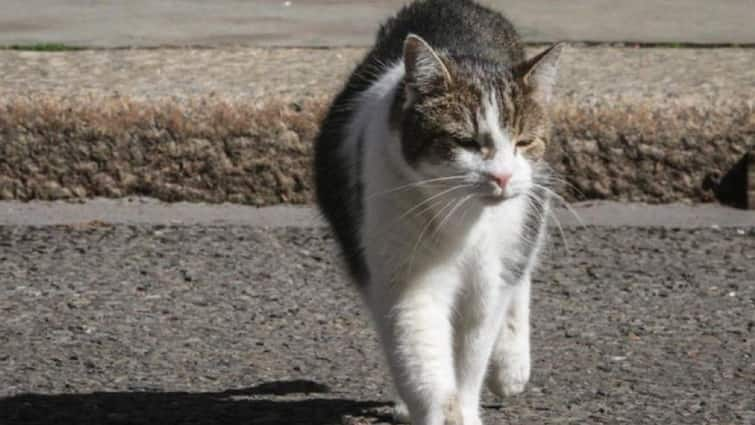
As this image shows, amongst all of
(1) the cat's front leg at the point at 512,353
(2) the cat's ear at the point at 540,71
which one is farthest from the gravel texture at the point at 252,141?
(2) the cat's ear at the point at 540,71

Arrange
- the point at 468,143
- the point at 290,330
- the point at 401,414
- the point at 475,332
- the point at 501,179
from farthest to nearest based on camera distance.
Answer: the point at 290,330
the point at 401,414
the point at 475,332
the point at 468,143
the point at 501,179

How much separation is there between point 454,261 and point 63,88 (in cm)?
271

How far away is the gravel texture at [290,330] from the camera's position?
429 cm

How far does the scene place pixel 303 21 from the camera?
7777 mm

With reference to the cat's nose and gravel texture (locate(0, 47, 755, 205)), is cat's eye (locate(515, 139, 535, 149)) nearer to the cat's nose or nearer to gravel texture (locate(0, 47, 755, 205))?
the cat's nose

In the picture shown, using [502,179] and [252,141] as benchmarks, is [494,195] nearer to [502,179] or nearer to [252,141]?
[502,179]

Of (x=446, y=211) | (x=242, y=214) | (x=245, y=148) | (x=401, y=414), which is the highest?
(x=446, y=211)

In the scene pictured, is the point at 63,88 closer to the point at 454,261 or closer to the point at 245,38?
the point at 245,38

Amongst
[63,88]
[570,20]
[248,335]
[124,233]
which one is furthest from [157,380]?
[570,20]

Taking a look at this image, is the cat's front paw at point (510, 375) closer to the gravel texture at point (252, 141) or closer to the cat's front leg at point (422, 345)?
the cat's front leg at point (422, 345)

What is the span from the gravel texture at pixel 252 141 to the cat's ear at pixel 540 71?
185 centimetres

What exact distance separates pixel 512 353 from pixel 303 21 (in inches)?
147

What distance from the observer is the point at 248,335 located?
486 centimetres

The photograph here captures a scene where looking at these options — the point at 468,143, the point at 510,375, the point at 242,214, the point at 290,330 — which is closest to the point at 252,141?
the point at 242,214
